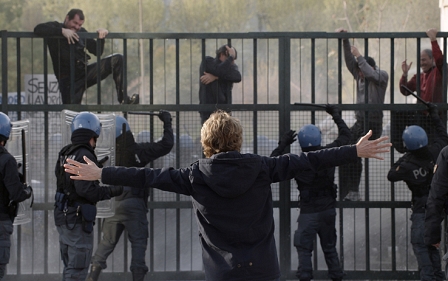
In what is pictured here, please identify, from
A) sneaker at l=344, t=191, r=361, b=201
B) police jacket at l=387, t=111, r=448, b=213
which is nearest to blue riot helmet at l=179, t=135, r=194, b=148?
sneaker at l=344, t=191, r=361, b=201

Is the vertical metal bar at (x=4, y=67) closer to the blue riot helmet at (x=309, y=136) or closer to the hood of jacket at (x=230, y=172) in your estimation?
the blue riot helmet at (x=309, y=136)

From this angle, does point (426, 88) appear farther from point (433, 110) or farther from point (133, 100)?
point (133, 100)

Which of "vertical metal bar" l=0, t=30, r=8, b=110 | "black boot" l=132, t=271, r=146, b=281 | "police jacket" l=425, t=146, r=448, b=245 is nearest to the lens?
"police jacket" l=425, t=146, r=448, b=245

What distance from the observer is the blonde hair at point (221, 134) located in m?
4.23

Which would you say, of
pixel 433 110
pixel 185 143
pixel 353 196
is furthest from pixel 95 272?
pixel 433 110

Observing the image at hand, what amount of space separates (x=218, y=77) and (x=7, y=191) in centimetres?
247

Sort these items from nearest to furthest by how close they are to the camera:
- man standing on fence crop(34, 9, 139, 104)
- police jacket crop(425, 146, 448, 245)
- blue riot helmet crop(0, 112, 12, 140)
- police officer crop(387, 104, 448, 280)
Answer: police jacket crop(425, 146, 448, 245) → blue riot helmet crop(0, 112, 12, 140) → police officer crop(387, 104, 448, 280) → man standing on fence crop(34, 9, 139, 104)

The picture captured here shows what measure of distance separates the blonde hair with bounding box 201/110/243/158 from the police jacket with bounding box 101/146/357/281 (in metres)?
0.05

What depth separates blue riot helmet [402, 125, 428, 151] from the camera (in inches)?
290

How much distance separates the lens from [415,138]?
7383 millimetres

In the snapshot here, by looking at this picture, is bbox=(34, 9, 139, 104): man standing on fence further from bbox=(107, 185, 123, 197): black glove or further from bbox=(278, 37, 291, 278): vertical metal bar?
bbox=(278, 37, 291, 278): vertical metal bar

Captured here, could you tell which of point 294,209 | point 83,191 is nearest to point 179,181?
point 83,191

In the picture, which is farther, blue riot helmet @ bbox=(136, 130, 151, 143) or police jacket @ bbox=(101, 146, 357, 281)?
blue riot helmet @ bbox=(136, 130, 151, 143)

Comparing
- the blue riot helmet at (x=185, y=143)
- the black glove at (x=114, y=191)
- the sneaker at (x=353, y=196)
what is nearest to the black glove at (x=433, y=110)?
the sneaker at (x=353, y=196)
